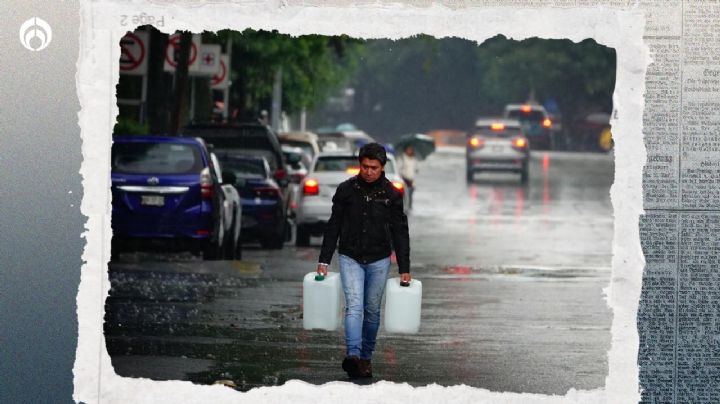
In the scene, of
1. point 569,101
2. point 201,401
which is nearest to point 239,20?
point 201,401

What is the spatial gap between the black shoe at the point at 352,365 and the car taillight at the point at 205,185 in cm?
943

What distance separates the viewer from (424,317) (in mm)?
16094

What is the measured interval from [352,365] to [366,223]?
0.90 meters

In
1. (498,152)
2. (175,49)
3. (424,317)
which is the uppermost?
(175,49)

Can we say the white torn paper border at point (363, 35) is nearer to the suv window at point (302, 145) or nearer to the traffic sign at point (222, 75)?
the suv window at point (302, 145)

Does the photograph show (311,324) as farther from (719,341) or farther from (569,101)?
(569,101)

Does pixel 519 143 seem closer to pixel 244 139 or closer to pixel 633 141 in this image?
pixel 244 139

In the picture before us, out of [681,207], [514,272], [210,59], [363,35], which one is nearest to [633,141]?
[681,207]

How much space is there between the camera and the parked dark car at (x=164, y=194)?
2072 cm

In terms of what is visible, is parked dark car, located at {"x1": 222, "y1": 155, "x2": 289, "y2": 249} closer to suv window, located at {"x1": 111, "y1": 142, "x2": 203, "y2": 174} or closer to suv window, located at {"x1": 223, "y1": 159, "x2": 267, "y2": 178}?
suv window, located at {"x1": 223, "y1": 159, "x2": 267, "y2": 178}

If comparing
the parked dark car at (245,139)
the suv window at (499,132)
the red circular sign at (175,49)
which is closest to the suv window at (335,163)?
the parked dark car at (245,139)

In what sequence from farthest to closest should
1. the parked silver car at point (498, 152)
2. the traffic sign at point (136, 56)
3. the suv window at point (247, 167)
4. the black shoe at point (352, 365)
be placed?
the parked silver car at point (498, 152)
the traffic sign at point (136, 56)
the suv window at point (247, 167)
the black shoe at point (352, 365)

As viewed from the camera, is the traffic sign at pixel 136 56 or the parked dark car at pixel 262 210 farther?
the traffic sign at pixel 136 56

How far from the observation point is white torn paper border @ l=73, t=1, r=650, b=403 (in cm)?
948
